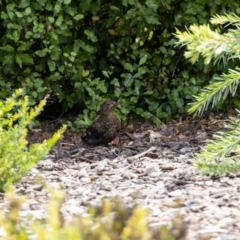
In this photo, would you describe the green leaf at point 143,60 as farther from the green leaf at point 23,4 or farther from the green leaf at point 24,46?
the green leaf at point 23,4

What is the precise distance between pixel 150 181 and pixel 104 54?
2.48m

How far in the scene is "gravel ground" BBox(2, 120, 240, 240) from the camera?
10.7 ft

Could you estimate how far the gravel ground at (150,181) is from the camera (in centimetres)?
327

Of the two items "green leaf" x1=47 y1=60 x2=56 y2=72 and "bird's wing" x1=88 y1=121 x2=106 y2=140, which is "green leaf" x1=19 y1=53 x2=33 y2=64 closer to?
"green leaf" x1=47 y1=60 x2=56 y2=72

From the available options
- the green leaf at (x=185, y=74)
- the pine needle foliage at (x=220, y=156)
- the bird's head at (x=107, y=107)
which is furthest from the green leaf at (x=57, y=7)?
the pine needle foliage at (x=220, y=156)

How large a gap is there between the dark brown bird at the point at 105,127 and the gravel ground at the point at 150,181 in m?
0.08

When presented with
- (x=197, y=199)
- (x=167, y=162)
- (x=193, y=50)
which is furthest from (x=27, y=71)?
(x=197, y=199)

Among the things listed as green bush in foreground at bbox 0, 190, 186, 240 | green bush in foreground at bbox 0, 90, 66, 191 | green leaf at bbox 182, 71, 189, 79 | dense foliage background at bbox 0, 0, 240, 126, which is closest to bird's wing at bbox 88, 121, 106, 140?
dense foliage background at bbox 0, 0, 240, 126

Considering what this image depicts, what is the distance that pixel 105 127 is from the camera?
5863mm

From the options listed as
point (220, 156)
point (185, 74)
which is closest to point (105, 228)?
point (220, 156)

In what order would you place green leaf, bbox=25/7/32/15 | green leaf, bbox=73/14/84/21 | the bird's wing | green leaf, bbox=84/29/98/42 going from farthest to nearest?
green leaf, bbox=84/29/98/42 → green leaf, bbox=73/14/84/21 → green leaf, bbox=25/7/32/15 → the bird's wing

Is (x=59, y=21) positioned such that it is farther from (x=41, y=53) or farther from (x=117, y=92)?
(x=117, y=92)

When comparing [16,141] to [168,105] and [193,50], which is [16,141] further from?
[168,105]

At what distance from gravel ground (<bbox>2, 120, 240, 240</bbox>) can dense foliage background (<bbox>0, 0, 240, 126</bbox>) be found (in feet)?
1.24
